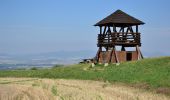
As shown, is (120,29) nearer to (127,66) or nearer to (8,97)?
(127,66)

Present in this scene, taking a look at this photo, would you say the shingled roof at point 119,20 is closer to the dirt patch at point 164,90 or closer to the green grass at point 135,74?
the green grass at point 135,74

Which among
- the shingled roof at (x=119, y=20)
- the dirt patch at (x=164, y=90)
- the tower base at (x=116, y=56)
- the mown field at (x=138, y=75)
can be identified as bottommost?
the dirt patch at (x=164, y=90)

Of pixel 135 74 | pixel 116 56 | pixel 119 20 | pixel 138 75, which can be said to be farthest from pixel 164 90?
pixel 119 20

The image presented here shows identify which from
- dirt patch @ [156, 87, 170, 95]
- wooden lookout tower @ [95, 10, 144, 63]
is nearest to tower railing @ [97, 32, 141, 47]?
wooden lookout tower @ [95, 10, 144, 63]

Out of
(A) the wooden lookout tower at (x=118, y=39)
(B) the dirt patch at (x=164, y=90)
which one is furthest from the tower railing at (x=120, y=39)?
(B) the dirt patch at (x=164, y=90)

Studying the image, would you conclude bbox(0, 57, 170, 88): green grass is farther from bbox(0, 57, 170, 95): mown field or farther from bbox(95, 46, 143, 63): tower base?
bbox(95, 46, 143, 63): tower base

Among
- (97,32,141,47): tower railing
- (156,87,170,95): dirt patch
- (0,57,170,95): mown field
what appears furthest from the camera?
(97,32,141,47): tower railing

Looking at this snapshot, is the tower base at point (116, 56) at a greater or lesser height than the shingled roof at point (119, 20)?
lesser

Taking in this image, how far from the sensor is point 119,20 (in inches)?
2393

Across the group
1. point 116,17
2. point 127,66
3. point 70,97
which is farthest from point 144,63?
point 70,97

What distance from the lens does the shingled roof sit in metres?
60.6

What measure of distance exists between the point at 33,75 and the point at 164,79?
16.6 m

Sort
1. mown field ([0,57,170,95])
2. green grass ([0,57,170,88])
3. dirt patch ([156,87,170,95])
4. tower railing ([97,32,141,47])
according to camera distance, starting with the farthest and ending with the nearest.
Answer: tower railing ([97,32,141,47]) < green grass ([0,57,170,88]) < mown field ([0,57,170,95]) < dirt patch ([156,87,170,95])

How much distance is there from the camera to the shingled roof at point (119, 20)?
60609 millimetres
